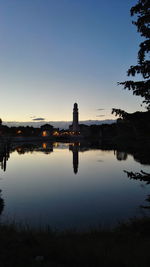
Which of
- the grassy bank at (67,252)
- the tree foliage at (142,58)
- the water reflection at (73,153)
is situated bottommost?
the water reflection at (73,153)

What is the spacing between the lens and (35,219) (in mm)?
15039

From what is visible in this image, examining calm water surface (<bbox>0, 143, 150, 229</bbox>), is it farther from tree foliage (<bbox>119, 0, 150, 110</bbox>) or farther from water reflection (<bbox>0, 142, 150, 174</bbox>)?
tree foliage (<bbox>119, 0, 150, 110</bbox>)

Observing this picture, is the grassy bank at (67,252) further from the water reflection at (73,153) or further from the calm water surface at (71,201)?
the calm water surface at (71,201)

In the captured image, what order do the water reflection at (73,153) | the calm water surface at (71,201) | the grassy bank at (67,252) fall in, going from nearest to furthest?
the grassy bank at (67,252), the calm water surface at (71,201), the water reflection at (73,153)

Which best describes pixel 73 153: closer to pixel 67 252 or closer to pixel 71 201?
pixel 71 201

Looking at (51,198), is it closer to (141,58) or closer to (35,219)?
(35,219)

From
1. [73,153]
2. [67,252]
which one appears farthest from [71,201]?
[73,153]

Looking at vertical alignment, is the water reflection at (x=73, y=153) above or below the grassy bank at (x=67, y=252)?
below

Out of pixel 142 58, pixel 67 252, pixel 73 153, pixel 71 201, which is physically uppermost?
pixel 142 58

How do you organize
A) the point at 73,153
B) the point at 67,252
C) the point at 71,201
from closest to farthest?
the point at 67,252 < the point at 71,201 < the point at 73,153

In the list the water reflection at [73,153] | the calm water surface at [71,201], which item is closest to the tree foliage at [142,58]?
the water reflection at [73,153]

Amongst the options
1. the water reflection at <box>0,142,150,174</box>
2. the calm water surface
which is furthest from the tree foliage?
the calm water surface

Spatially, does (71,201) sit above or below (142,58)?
below

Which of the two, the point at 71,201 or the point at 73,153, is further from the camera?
the point at 73,153
